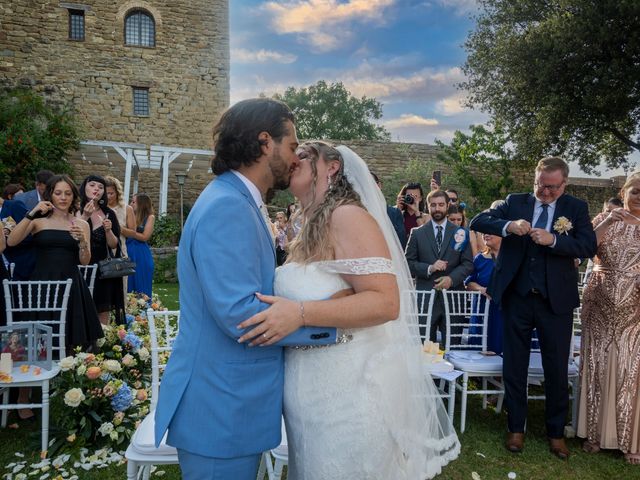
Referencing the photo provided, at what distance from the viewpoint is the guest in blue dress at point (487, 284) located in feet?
15.9

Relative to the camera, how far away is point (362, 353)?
1904 millimetres

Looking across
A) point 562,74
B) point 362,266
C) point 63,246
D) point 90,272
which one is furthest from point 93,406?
point 562,74

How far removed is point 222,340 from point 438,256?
4162 mm

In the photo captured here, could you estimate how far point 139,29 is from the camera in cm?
1772

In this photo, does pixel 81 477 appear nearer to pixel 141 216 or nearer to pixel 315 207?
pixel 315 207

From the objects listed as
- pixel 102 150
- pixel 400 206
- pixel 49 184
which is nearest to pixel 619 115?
pixel 400 206

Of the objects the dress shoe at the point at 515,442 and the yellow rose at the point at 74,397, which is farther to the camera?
the dress shoe at the point at 515,442

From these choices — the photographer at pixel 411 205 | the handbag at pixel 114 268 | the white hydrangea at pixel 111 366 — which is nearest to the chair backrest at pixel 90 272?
the handbag at pixel 114 268

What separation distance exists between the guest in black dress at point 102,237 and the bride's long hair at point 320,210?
4116mm

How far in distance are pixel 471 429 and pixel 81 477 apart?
3085mm

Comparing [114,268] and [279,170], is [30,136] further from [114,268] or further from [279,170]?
[279,170]

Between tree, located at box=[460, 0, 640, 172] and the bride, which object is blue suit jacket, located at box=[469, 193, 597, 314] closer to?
the bride

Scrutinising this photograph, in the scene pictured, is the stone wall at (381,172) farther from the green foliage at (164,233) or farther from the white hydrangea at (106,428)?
the white hydrangea at (106,428)

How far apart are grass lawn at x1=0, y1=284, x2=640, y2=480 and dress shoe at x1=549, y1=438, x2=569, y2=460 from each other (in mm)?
48
